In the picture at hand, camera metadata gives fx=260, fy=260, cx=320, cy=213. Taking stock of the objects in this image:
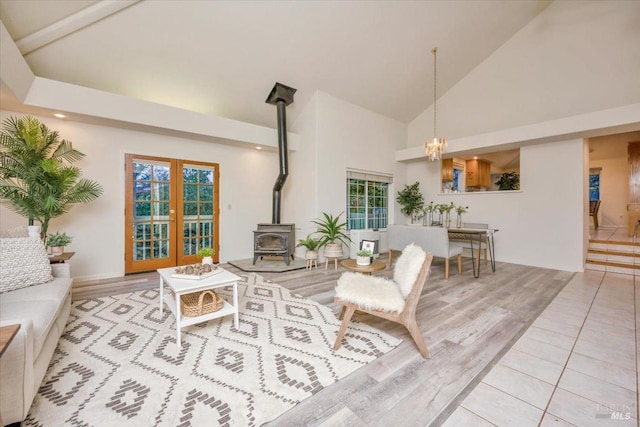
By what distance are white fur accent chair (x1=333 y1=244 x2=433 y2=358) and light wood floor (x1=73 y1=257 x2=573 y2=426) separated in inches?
10.0

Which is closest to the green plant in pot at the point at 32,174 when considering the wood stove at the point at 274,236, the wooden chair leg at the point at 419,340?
the wood stove at the point at 274,236

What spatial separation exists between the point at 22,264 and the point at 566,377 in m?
4.25

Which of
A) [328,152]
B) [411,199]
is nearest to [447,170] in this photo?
[411,199]

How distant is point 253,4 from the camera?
11.6 feet

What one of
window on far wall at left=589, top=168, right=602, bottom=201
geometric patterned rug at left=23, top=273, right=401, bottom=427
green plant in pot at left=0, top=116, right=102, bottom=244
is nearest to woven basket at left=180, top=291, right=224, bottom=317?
geometric patterned rug at left=23, top=273, right=401, bottom=427

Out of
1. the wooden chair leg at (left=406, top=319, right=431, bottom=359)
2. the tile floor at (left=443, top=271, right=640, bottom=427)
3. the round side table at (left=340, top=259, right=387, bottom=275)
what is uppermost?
the round side table at (left=340, top=259, right=387, bottom=275)

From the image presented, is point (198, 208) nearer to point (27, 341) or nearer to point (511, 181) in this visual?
point (27, 341)

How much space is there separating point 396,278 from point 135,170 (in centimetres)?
450

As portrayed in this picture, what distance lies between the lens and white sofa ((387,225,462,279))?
4.10 metres

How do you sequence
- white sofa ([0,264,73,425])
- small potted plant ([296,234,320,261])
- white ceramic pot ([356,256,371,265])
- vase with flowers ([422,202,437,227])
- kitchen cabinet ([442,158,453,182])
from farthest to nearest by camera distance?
kitchen cabinet ([442,158,453,182])
vase with flowers ([422,202,437,227])
small potted plant ([296,234,320,261])
white ceramic pot ([356,256,371,265])
white sofa ([0,264,73,425])

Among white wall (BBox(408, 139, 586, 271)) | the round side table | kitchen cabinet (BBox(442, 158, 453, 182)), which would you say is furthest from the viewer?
kitchen cabinet (BBox(442, 158, 453, 182))

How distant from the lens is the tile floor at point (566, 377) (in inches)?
56.8

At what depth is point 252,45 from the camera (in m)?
4.06

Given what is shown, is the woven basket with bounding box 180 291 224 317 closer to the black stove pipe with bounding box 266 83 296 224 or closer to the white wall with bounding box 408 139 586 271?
the black stove pipe with bounding box 266 83 296 224
